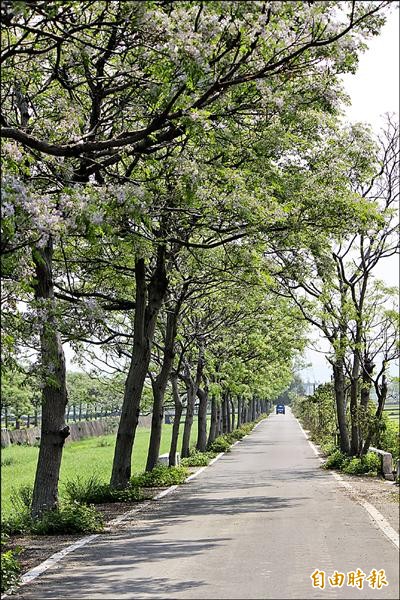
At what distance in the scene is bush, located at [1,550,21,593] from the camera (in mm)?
8703

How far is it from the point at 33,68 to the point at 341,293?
55.4 feet

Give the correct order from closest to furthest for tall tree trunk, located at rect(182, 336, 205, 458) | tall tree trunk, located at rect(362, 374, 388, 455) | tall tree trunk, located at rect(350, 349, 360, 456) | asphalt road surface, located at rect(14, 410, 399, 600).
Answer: asphalt road surface, located at rect(14, 410, 399, 600) < tall tree trunk, located at rect(362, 374, 388, 455) < tall tree trunk, located at rect(350, 349, 360, 456) < tall tree trunk, located at rect(182, 336, 205, 458)

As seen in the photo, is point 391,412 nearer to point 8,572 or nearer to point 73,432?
point 8,572

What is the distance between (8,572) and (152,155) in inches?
285

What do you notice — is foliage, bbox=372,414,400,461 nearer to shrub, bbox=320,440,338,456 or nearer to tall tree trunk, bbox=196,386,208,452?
shrub, bbox=320,440,338,456

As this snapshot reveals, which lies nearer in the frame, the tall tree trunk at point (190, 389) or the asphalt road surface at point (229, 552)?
the asphalt road surface at point (229, 552)

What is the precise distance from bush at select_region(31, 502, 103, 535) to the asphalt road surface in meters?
0.46

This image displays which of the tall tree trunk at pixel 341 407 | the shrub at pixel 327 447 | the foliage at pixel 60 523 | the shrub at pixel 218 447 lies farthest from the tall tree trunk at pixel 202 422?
the foliage at pixel 60 523

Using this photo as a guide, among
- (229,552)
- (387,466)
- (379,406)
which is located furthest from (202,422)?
(229,552)

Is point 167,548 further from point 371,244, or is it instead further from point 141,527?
point 371,244

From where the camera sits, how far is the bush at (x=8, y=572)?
8.70 m

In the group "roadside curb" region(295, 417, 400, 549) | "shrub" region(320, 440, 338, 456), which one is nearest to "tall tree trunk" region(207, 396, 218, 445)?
"shrub" region(320, 440, 338, 456)

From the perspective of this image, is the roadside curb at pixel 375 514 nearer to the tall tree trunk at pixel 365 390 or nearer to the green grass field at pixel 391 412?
the tall tree trunk at pixel 365 390

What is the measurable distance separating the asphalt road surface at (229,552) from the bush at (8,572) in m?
0.17
